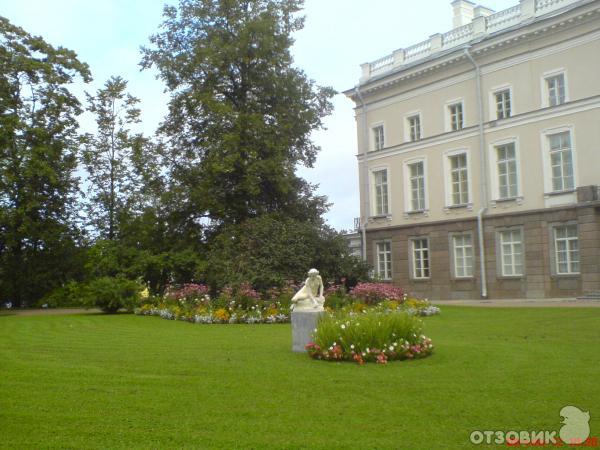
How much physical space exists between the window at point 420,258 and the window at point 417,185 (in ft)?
6.61

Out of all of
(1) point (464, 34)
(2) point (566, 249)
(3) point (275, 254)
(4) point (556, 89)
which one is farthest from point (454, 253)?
(3) point (275, 254)

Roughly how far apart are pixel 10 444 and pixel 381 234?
113 feet

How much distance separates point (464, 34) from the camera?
35.9 metres

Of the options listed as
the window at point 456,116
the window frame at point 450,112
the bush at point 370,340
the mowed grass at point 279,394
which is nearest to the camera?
the mowed grass at point 279,394

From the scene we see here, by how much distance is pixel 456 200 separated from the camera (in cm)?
3578

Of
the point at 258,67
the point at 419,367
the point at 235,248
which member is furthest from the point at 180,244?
the point at 419,367

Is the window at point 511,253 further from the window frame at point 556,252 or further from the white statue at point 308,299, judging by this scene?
the white statue at point 308,299

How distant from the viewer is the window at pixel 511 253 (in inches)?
1268

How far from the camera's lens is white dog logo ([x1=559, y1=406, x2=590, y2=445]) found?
5.85 meters

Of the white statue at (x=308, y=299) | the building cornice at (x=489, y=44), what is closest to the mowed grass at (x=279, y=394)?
the white statue at (x=308, y=299)

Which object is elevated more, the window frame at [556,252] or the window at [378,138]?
the window at [378,138]

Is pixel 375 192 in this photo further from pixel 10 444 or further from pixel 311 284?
pixel 10 444

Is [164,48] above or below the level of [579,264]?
above

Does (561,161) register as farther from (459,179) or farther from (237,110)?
(237,110)
